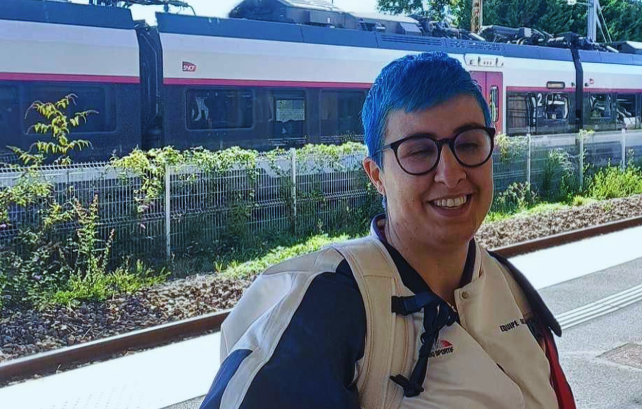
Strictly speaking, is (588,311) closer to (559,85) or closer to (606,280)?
(606,280)

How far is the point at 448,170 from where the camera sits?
5.52 feet

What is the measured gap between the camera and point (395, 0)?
45.6m

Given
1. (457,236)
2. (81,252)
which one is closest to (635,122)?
(81,252)

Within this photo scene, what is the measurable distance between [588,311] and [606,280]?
66.8 inches

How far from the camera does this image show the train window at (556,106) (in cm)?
2075

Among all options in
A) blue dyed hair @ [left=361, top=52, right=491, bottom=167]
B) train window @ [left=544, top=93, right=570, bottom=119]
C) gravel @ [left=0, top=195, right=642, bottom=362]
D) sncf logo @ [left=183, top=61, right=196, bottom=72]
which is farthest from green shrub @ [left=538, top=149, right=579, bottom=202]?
blue dyed hair @ [left=361, top=52, right=491, bottom=167]

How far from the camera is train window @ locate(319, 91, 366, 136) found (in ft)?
48.7

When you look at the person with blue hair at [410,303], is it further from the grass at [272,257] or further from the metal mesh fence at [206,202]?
the metal mesh fence at [206,202]

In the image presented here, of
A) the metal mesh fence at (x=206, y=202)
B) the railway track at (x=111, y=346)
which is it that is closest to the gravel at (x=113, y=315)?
the railway track at (x=111, y=346)

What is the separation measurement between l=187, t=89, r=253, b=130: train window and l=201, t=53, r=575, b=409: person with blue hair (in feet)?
36.9

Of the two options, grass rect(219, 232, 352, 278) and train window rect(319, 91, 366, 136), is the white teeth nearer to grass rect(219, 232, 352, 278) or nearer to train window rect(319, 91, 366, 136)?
grass rect(219, 232, 352, 278)

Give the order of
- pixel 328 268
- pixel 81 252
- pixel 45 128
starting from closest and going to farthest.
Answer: pixel 328 268 < pixel 81 252 < pixel 45 128

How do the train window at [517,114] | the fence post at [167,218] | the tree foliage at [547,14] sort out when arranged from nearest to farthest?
the fence post at [167,218], the train window at [517,114], the tree foliage at [547,14]

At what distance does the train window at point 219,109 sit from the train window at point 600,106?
42.6 ft
